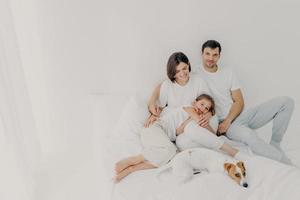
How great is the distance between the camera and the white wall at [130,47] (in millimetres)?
2309

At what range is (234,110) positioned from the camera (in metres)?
2.31

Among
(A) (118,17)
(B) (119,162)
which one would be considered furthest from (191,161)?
(A) (118,17)

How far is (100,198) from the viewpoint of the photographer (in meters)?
1.91

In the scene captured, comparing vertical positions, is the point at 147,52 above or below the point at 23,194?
above

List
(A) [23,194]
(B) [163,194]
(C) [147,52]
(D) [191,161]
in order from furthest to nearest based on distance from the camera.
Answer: (C) [147,52] < (A) [23,194] < (D) [191,161] < (B) [163,194]

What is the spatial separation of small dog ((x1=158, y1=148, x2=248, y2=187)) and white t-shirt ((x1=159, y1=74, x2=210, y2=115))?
1.48 feet

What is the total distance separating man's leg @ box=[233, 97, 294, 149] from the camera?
219 centimetres

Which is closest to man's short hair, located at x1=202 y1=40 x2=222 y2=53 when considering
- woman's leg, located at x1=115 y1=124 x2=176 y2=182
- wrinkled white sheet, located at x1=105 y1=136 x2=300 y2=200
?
woman's leg, located at x1=115 y1=124 x2=176 y2=182

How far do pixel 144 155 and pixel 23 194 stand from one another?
706 mm

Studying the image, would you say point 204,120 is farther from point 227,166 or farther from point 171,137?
point 227,166

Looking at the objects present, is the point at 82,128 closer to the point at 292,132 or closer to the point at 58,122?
the point at 58,122

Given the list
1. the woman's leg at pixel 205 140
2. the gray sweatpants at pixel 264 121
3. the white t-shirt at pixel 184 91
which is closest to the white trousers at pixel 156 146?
the woman's leg at pixel 205 140

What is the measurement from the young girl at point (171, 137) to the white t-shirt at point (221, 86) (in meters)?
0.14

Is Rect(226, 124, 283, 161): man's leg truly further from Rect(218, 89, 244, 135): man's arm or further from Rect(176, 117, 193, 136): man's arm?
Rect(176, 117, 193, 136): man's arm
